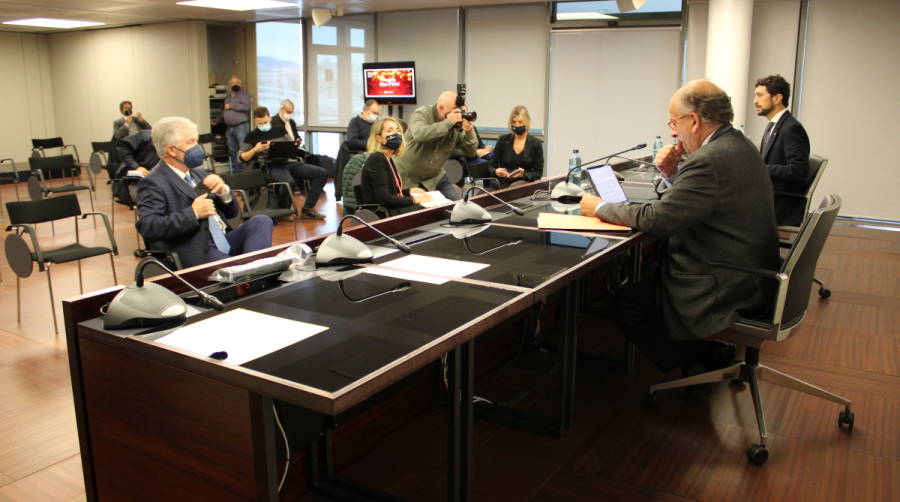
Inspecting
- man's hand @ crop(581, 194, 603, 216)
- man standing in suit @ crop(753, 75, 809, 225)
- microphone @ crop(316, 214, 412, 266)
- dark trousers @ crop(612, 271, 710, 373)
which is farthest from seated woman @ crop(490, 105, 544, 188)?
microphone @ crop(316, 214, 412, 266)

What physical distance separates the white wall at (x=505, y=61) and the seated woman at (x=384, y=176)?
17.9 ft

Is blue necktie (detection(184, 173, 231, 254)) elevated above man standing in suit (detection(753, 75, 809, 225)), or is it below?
below

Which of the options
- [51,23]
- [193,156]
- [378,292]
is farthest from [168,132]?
[51,23]

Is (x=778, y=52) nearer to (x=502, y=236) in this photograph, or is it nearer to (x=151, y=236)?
(x=502, y=236)

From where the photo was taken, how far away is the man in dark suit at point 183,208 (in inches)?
133

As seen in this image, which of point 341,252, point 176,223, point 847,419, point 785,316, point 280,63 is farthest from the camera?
point 280,63

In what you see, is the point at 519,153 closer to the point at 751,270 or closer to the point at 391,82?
the point at 751,270

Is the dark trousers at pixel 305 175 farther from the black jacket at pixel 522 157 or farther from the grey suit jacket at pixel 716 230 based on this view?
the grey suit jacket at pixel 716 230

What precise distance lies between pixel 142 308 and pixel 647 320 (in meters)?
2.02

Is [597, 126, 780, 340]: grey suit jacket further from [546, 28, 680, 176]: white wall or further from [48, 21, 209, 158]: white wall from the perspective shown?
[48, 21, 209, 158]: white wall

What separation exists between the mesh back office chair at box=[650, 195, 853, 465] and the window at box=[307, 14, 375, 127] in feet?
29.9

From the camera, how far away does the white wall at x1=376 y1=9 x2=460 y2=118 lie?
10.3 metres

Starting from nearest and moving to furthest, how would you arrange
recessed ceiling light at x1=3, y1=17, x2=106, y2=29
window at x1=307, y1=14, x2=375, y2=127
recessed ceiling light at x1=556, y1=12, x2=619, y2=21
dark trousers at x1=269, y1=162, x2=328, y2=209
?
dark trousers at x1=269, y1=162, x2=328, y2=209
recessed ceiling light at x1=556, y1=12, x2=619, y2=21
window at x1=307, y1=14, x2=375, y2=127
recessed ceiling light at x1=3, y1=17, x2=106, y2=29

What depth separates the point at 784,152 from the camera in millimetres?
4699
